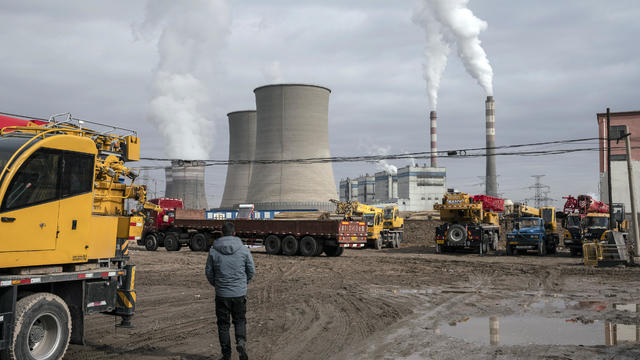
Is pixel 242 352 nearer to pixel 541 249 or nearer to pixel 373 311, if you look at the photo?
pixel 373 311

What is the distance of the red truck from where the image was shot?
2542 centimetres

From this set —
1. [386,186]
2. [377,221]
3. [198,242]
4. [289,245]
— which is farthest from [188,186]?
[386,186]

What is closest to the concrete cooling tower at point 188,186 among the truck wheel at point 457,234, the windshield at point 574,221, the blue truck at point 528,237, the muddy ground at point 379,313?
the truck wheel at point 457,234

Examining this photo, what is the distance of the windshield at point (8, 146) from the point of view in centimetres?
639

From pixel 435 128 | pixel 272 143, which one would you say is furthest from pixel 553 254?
pixel 435 128

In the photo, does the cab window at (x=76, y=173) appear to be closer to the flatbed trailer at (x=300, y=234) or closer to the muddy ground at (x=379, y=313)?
the muddy ground at (x=379, y=313)

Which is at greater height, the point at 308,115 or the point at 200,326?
the point at 308,115

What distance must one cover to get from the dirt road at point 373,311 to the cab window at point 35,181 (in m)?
2.25

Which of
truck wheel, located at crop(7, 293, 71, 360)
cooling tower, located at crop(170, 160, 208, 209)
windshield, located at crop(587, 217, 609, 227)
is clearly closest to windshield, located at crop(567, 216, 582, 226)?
windshield, located at crop(587, 217, 609, 227)

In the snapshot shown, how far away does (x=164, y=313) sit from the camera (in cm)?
1043

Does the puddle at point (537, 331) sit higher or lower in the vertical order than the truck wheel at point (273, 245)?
lower

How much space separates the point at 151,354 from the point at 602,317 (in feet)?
26.2

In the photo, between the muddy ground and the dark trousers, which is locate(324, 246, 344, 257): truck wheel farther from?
the dark trousers

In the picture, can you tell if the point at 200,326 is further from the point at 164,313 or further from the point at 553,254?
the point at 553,254
